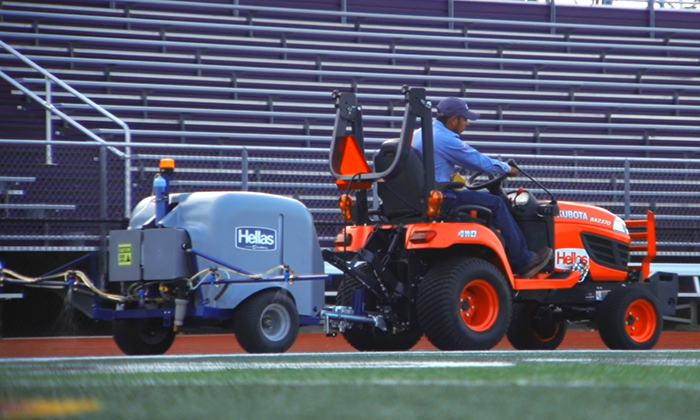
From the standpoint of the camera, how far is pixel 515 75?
54.2 ft

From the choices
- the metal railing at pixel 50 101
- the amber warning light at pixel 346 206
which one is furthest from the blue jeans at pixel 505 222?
the metal railing at pixel 50 101

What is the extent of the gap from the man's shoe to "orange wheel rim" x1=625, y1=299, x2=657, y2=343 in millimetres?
845

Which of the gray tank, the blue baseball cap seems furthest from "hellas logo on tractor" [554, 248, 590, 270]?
the gray tank

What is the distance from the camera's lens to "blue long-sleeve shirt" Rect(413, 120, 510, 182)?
700 centimetres

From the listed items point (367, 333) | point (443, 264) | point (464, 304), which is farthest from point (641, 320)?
point (367, 333)

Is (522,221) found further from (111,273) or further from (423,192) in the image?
(111,273)

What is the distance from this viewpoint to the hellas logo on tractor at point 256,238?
7422 mm

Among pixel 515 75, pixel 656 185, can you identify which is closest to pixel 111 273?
pixel 656 185

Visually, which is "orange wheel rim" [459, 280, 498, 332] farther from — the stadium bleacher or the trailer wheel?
the stadium bleacher

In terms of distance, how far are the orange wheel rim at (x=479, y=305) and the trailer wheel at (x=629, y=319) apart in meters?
1.10

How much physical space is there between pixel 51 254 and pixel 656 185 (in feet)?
20.5

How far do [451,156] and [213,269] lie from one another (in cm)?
166

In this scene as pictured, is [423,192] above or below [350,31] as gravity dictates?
below

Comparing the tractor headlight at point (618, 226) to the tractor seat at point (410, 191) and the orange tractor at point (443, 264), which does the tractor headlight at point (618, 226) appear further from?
the tractor seat at point (410, 191)
